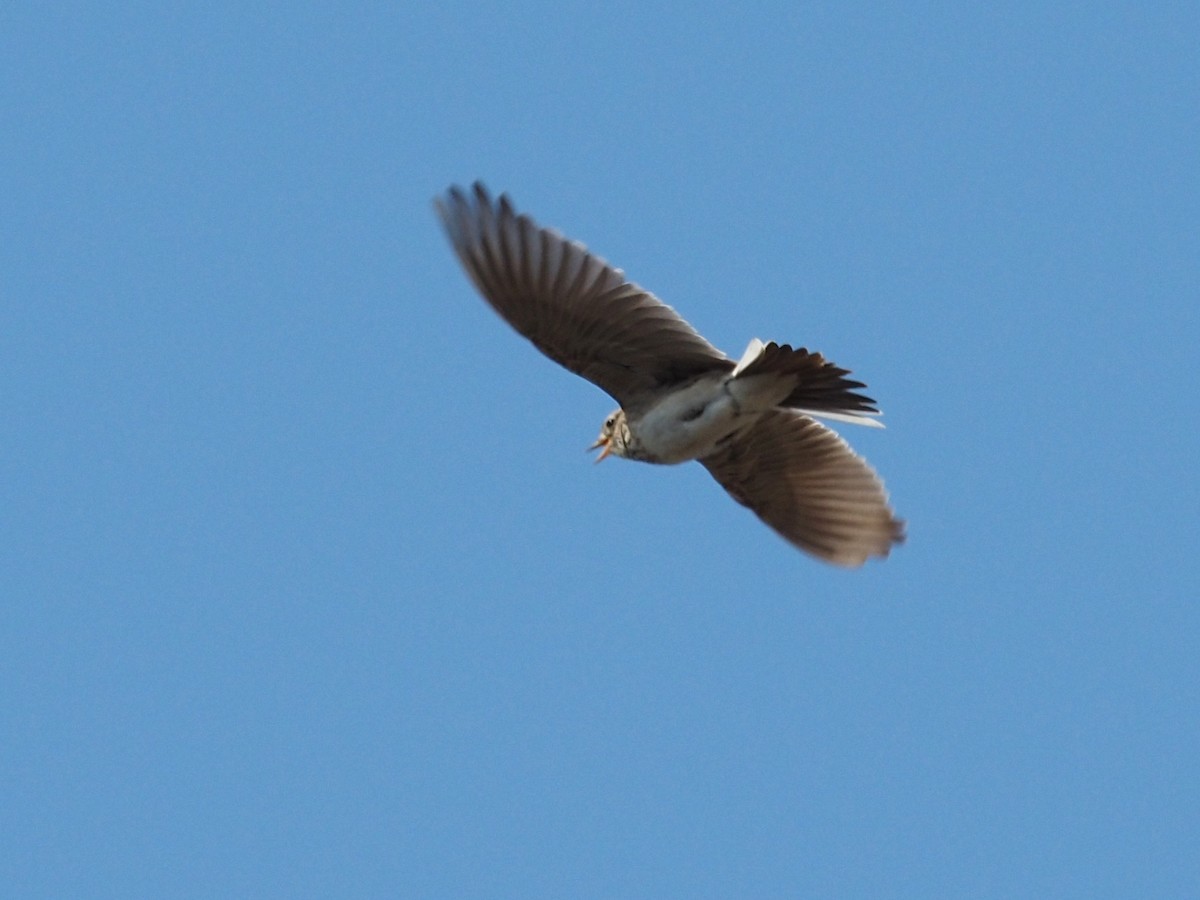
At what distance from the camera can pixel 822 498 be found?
40.3 ft

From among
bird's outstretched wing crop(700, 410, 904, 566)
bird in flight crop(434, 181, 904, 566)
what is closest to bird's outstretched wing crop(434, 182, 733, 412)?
bird in flight crop(434, 181, 904, 566)

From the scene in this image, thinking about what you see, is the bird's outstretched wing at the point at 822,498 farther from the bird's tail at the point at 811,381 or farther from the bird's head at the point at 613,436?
the bird's tail at the point at 811,381

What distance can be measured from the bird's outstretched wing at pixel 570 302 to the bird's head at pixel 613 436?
0.43 m

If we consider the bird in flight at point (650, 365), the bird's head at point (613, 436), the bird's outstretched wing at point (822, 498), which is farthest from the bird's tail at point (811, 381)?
the bird's outstretched wing at point (822, 498)

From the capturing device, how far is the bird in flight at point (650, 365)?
9.86m

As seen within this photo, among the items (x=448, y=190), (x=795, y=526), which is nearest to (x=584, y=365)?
(x=448, y=190)

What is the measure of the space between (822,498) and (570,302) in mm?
2932

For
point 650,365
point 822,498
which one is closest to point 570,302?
point 650,365

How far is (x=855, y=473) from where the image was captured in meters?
12.2

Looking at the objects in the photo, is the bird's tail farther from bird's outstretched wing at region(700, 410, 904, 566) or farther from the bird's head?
bird's outstretched wing at region(700, 410, 904, 566)

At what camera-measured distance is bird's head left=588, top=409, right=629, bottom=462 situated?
11086 millimetres

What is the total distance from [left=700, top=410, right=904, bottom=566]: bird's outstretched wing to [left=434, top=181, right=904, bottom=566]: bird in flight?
Result: 19 millimetres

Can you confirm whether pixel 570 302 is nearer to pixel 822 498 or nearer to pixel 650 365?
pixel 650 365

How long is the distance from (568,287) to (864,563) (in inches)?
130
